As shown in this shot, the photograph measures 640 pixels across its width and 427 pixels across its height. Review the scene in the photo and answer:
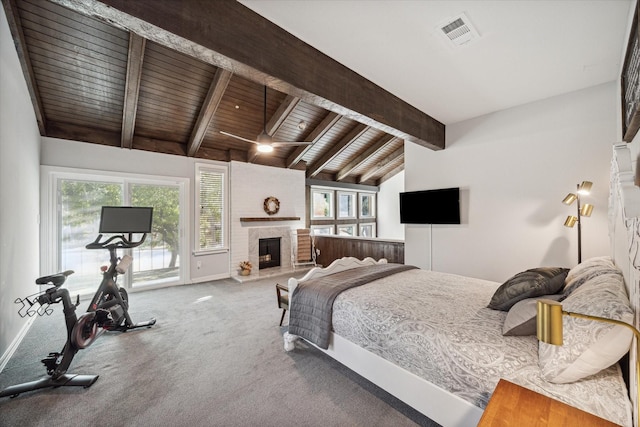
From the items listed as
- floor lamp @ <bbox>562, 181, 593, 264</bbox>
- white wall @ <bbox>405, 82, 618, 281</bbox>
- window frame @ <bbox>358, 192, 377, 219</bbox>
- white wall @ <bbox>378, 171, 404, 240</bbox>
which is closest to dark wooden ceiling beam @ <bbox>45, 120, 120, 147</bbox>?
white wall @ <bbox>405, 82, 618, 281</bbox>

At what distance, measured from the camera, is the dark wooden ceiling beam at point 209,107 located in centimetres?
371

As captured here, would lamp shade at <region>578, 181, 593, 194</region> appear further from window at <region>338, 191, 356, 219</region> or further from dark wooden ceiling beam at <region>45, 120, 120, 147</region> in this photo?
dark wooden ceiling beam at <region>45, 120, 120, 147</region>

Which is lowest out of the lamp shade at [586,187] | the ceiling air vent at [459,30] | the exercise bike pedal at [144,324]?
the exercise bike pedal at [144,324]

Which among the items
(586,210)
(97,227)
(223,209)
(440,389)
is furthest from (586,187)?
(97,227)

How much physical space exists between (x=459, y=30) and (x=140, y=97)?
4.41 meters

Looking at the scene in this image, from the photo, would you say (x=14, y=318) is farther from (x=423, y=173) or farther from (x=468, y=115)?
(x=468, y=115)

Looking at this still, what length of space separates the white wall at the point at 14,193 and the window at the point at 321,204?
18.6ft

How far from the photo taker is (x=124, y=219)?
308 cm

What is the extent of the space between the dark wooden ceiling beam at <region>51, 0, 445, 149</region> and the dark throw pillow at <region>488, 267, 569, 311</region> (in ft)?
6.55

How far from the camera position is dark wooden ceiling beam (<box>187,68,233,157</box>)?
146 inches

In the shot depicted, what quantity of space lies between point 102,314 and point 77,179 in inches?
114

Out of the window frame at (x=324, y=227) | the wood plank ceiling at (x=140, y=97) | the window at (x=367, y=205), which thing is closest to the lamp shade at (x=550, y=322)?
the wood plank ceiling at (x=140, y=97)

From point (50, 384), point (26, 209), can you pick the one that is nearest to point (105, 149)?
point (26, 209)

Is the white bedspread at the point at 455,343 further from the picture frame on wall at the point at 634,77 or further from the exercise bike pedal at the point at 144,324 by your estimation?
the exercise bike pedal at the point at 144,324
